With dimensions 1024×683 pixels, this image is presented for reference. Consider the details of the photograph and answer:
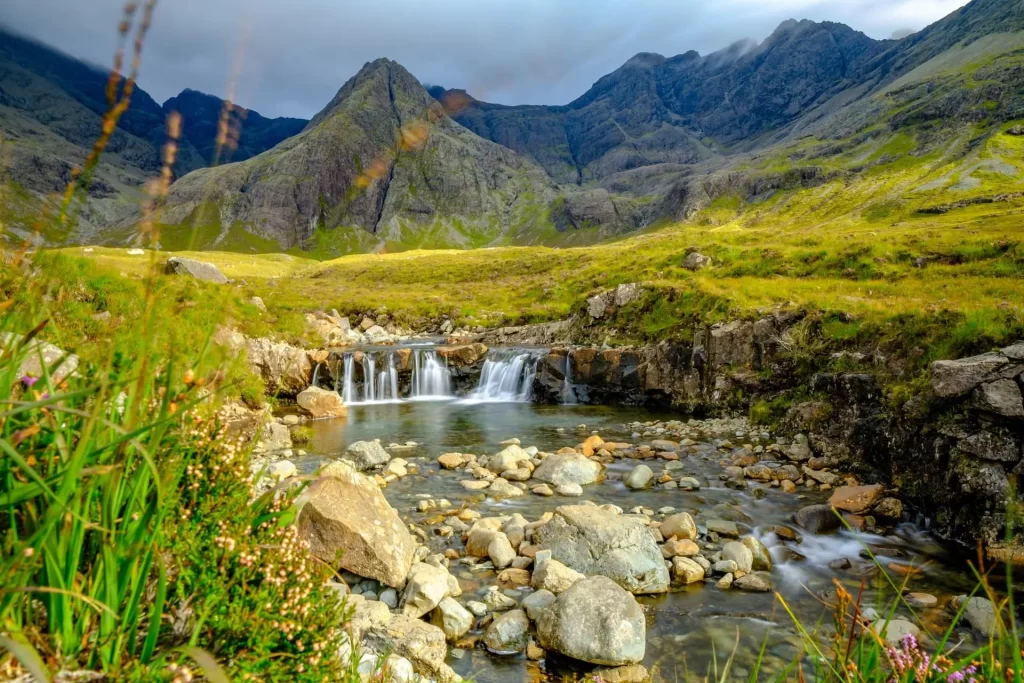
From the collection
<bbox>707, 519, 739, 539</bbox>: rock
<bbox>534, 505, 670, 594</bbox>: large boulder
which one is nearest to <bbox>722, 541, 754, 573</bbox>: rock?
<bbox>707, 519, 739, 539</bbox>: rock

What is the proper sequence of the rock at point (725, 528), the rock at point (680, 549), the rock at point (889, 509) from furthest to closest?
1. the rock at point (889, 509)
2. the rock at point (725, 528)
3. the rock at point (680, 549)

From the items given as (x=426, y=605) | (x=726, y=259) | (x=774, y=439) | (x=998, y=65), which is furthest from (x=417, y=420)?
(x=998, y=65)

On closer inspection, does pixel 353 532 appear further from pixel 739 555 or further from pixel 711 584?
pixel 739 555

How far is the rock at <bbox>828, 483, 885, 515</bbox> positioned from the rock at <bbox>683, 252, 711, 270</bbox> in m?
32.4

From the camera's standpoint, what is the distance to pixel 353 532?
8.54 meters

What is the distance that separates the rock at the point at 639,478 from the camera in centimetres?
1474

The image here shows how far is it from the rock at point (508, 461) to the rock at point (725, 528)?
575 centimetres

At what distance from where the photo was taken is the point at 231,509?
3711mm

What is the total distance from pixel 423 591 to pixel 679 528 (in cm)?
557

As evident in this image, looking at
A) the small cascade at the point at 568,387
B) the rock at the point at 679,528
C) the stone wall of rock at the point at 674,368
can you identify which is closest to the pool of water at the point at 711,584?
the rock at the point at 679,528

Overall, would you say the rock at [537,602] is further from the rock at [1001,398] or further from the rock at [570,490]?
the rock at [1001,398]

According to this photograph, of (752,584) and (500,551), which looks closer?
(752,584)

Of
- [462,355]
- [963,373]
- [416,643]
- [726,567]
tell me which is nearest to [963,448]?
[963,373]

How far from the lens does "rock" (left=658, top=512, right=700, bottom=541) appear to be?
11148 millimetres
